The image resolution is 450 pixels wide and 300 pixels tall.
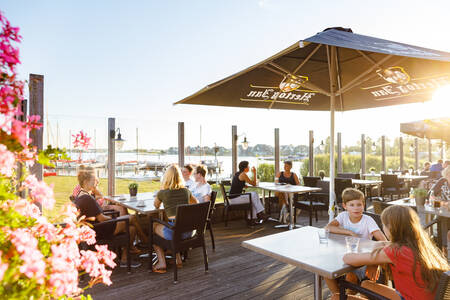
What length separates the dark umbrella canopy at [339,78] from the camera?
3.02 m

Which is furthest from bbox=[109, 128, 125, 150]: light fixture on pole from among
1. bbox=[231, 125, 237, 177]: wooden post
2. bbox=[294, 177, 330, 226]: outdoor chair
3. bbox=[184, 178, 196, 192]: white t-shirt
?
bbox=[294, 177, 330, 226]: outdoor chair

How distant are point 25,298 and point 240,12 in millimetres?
9692

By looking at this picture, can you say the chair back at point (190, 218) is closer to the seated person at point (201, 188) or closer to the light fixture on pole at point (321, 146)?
the seated person at point (201, 188)

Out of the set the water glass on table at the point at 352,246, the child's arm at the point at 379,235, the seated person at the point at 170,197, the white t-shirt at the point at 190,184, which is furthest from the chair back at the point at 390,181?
the water glass on table at the point at 352,246

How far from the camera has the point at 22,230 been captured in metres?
0.79

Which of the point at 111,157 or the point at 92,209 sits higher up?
the point at 111,157

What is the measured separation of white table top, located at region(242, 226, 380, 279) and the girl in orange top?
0.14m

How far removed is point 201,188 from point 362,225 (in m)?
3.10

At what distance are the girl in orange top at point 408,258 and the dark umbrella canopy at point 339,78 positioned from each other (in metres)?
1.48

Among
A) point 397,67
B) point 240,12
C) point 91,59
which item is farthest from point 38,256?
point 91,59

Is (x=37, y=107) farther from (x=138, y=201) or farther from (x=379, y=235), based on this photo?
(x=379, y=235)

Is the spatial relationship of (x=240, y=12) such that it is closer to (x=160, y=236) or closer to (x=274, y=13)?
(x=274, y=13)

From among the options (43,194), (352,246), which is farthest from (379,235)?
(43,194)

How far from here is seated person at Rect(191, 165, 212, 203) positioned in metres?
5.12
